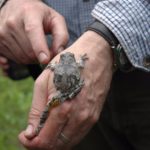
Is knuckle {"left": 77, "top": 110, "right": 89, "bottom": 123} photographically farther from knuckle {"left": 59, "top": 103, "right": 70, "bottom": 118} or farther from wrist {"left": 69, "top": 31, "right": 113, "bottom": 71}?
wrist {"left": 69, "top": 31, "right": 113, "bottom": 71}

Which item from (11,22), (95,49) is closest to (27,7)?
(11,22)

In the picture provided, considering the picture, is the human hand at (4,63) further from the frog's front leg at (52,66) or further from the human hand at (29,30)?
the frog's front leg at (52,66)

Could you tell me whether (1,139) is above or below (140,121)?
below

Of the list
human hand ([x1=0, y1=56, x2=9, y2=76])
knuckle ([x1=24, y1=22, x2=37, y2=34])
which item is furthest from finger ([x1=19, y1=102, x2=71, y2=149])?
human hand ([x1=0, y1=56, x2=9, y2=76])

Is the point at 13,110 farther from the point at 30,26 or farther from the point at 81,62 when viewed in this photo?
the point at 81,62

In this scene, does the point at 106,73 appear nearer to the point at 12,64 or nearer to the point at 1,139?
the point at 12,64

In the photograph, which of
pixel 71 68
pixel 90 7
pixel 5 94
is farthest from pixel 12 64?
pixel 5 94

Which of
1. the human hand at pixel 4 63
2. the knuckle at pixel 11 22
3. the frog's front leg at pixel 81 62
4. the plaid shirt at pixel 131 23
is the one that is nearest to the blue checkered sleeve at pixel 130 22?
the plaid shirt at pixel 131 23
